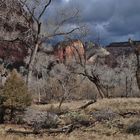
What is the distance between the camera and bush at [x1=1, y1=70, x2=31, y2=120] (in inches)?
842

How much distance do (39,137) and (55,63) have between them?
88.9 m

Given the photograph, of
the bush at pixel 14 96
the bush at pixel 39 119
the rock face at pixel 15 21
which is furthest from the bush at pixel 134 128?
the rock face at pixel 15 21

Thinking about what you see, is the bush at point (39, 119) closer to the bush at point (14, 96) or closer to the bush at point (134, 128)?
the bush at point (14, 96)

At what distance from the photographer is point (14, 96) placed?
847 inches

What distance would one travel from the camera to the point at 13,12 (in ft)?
135

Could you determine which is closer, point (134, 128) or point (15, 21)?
point (134, 128)

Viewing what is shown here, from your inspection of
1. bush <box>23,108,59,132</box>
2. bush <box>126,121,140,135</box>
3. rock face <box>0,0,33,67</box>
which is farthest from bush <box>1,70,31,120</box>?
rock face <box>0,0,33,67</box>

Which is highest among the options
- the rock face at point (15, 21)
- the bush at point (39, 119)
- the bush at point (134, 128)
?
the rock face at point (15, 21)

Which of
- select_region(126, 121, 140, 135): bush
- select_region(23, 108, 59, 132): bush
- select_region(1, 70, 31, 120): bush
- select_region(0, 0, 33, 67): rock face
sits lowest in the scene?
select_region(126, 121, 140, 135): bush

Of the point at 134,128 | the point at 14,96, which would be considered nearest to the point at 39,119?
the point at 14,96

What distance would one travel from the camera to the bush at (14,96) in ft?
70.1

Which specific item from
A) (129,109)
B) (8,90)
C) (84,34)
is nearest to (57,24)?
(84,34)

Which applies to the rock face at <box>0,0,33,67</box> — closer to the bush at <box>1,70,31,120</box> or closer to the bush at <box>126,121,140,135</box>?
the bush at <box>1,70,31,120</box>

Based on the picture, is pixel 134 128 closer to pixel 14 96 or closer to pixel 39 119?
pixel 39 119
